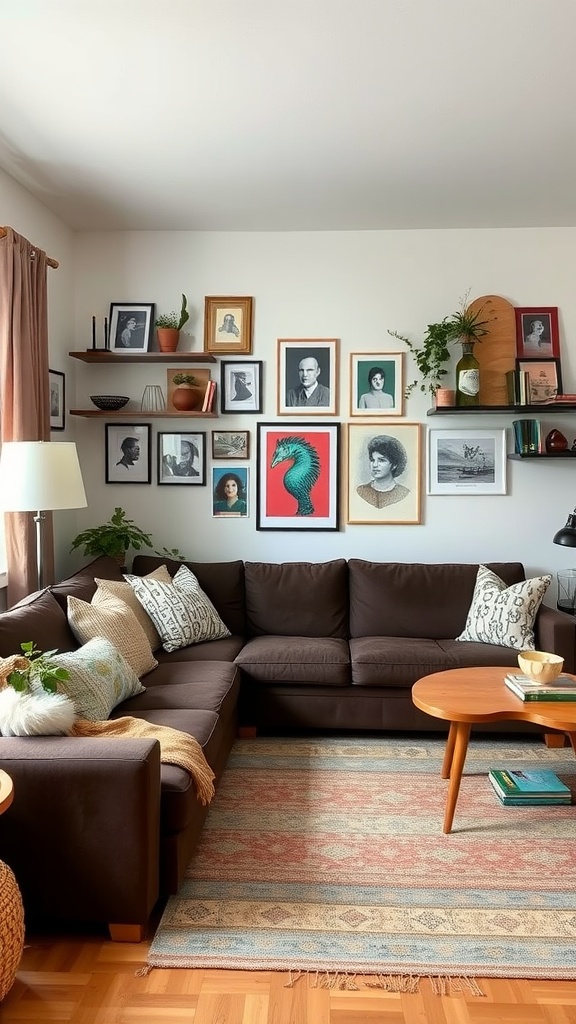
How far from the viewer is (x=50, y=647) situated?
3023 millimetres

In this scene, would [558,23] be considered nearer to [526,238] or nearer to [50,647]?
[526,238]

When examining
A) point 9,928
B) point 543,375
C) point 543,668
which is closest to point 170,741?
point 9,928

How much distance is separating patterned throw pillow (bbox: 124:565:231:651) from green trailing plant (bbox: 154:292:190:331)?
5.00 feet

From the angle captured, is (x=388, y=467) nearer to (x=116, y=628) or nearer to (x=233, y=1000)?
(x=116, y=628)

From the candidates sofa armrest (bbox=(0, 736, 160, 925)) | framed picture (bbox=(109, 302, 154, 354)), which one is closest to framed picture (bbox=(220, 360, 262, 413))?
Result: framed picture (bbox=(109, 302, 154, 354))

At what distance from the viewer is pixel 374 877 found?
2.58 meters

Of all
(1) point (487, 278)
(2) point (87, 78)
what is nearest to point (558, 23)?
(2) point (87, 78)

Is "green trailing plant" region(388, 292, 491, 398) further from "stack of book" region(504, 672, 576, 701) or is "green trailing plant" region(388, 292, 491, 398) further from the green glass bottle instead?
"stack of book" region(504, 672, 576, 701)

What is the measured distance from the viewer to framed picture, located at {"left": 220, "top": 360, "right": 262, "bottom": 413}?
4.69m

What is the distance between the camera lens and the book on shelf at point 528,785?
3.10m

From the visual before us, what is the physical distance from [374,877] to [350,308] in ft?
10.5

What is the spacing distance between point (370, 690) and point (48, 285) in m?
2.80

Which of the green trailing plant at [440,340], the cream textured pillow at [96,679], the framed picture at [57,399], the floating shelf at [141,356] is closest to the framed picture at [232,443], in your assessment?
the floating shelf at [141,356]

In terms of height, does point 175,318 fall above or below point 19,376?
above
